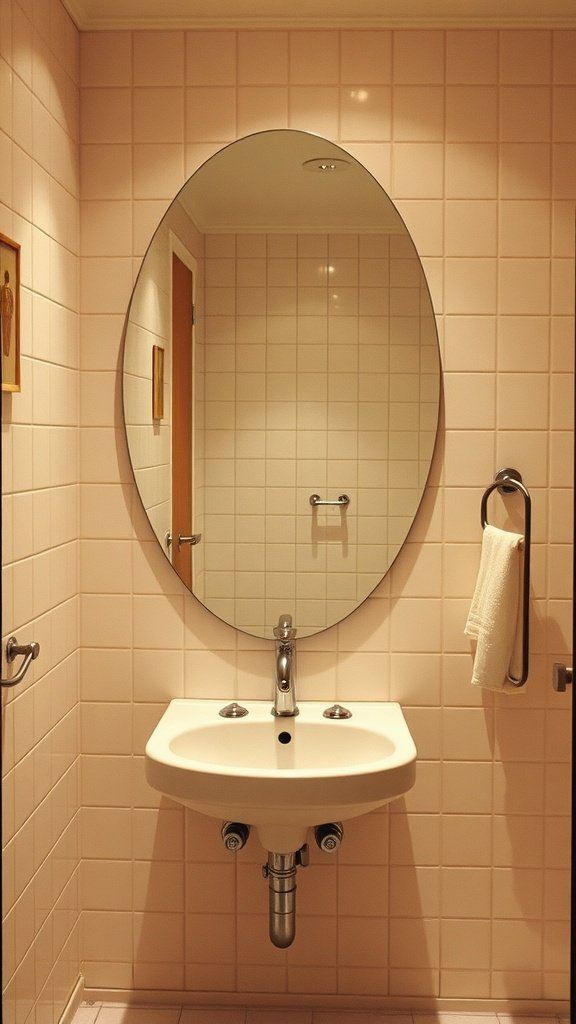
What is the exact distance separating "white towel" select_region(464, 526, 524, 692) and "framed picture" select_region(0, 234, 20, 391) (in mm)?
1095

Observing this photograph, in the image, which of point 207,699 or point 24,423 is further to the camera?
point 207,699

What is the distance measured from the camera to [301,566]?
2.24m

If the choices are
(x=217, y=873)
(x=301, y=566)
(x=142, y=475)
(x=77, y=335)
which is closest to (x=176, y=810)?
(x=217, y=873)

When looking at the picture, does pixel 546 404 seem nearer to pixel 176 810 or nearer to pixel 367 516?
pixel 367 516

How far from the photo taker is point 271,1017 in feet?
7.44

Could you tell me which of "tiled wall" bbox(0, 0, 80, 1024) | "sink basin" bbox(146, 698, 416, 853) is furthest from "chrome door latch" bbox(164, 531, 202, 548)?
"sink basin" bbox(146, 698, 416, 853)

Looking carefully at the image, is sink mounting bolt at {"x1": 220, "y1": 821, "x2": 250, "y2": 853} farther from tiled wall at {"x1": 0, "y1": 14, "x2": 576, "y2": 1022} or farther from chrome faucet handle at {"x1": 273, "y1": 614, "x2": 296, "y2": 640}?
chrome faucet handle at {"x1": 273, "y1": 614, "x2": 296, "y2": 640}

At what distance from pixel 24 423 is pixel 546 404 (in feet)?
3.91

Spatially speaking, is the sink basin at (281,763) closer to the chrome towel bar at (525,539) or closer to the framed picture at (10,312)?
the chrome towel bar at (525,539)

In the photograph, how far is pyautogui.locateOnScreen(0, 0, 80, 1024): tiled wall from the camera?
1.77 m

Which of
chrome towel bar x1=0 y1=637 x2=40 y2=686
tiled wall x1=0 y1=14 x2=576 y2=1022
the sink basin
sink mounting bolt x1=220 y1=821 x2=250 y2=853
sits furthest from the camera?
tiled wall x1=0 y1=14 x2=576 y2=1022

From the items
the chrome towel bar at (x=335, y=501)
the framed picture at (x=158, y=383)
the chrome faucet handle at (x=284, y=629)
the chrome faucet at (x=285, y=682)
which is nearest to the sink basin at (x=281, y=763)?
the chrome faucet at (x=285, y=682)

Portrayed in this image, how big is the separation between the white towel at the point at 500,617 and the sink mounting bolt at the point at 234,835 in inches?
24.3

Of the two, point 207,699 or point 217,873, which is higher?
point 207,699
